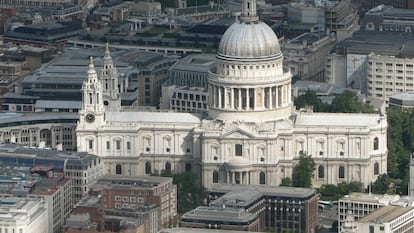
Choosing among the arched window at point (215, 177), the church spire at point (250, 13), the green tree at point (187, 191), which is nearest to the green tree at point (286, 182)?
the arched window at point (215, 177)

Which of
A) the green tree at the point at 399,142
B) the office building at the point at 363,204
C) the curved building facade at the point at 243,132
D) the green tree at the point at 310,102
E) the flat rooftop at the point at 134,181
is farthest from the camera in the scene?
the green tree at the point at 310,102

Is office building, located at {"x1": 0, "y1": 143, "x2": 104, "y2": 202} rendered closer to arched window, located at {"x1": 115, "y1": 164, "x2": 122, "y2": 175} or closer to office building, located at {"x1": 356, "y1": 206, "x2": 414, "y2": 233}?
arched window, located at {"x1": 115, "y1": 164, "x2": 122, "y2": 175}

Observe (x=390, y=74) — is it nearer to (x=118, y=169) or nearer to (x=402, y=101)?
(x=402, y=101)

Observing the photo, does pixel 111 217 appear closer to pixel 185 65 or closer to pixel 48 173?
pixel 48 173

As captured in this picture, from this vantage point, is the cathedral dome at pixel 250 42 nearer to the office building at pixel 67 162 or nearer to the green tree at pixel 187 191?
the green tree at pixel 187 191

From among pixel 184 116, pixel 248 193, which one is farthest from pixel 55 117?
pixel 248 193

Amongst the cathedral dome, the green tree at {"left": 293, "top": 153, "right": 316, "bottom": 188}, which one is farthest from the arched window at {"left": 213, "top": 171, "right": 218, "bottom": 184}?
the cathedral dome
